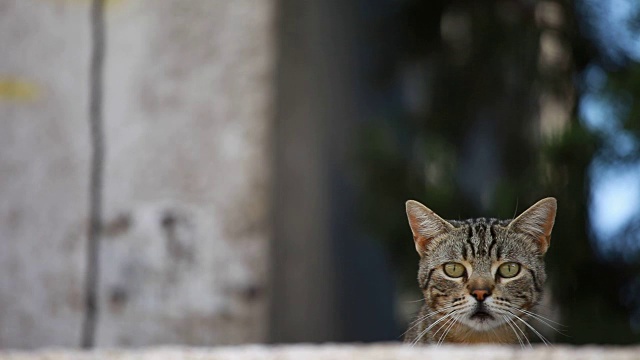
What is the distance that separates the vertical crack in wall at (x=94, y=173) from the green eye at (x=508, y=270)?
2.88 meters

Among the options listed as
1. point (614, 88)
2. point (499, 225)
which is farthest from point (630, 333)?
point (499, 225)

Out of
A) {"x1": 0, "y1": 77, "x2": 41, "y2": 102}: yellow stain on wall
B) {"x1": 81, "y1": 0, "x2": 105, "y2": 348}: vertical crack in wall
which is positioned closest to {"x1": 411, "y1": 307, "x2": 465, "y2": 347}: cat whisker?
{"x1": 81, "y1": 0, "x2": 105, "y2": 348}: vertical crack in wall

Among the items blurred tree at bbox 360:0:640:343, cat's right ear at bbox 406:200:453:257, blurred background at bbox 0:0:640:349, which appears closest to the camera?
cat's right ear at bbox 406:200:453:257

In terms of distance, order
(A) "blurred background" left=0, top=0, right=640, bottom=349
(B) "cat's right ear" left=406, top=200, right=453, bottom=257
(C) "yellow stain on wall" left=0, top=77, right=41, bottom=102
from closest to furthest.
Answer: (B) "cat's right ear" left=406, top=200, right=453, bottom=257, (A) "blurred background" left=0, top=0, right=640, bottom=349, (C) "yellow stain on wall" left=0, top=77, right=41, bottom=102

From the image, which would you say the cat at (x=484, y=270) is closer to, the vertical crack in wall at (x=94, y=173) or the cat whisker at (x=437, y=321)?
the cat whisker at (x=437, y=321)

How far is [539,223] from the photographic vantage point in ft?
4.77

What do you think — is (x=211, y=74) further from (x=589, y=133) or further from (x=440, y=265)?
(x=440, y=265)

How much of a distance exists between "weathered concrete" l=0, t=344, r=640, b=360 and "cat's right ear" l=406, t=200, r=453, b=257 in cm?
15

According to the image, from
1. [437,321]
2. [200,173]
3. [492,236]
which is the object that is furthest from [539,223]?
[200,173]

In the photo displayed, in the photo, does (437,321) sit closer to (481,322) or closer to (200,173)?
(481,322)

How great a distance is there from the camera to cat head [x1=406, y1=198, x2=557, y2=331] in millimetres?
1432

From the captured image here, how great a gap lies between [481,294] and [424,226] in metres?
0.14

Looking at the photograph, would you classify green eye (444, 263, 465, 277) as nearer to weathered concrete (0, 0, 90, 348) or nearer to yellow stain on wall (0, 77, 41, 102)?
weathered concrete (0, 0, 90, 348)

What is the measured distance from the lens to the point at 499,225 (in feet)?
5.08
